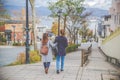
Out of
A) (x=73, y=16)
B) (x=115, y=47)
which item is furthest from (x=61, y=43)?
(x=73, y=16)

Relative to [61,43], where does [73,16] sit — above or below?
above

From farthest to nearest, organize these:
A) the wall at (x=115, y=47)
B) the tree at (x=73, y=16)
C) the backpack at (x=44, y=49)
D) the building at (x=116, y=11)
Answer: the tree at (x=73, y=16) → the backpack at (x=44, y=49) → the wall at (x=115, y=47) → the building at (x=116, y=11)

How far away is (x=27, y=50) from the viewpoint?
9.89 metres

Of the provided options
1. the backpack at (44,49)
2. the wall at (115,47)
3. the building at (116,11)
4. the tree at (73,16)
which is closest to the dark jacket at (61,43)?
the backpack at (44,49)

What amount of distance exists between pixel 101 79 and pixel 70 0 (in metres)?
16.6

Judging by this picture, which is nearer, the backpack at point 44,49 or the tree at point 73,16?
the backpack at point 44,49

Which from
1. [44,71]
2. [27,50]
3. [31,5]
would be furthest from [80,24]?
[44,71]

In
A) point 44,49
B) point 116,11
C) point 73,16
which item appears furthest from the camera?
point 73,16

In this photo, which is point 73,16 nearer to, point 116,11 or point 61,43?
point 61,43

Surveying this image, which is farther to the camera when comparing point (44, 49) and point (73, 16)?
point (73, 16)

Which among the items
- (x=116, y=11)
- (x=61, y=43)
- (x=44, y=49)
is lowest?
(x=44, y=49)

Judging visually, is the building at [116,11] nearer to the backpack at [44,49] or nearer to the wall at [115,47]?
the wall at [115,47]

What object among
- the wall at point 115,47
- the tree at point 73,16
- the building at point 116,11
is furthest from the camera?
the tree at point 73,16

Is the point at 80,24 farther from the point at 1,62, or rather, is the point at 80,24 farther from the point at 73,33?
the point at 1,62
